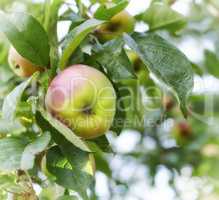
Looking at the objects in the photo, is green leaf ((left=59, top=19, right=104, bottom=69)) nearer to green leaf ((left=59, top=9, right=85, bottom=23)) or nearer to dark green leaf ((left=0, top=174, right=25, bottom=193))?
green leaf ((left=59, top=9, right=85, bottom=23))

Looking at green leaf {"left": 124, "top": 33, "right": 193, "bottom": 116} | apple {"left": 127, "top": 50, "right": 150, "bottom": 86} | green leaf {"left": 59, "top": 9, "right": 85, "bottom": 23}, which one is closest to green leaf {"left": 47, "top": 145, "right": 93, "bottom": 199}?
green leaf {"left": 124, "top": 33, "right": 193, "bottom": 116}

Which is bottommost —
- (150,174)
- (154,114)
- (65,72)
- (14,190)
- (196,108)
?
(150,174)

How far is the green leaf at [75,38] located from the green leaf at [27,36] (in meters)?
0.05

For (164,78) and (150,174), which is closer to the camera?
(164,78)

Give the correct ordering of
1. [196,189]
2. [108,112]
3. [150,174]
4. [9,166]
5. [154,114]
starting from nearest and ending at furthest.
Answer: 1. [9,166]
2. [108,112]
3. [154,114]
4. [196,189]
5. [150,174]

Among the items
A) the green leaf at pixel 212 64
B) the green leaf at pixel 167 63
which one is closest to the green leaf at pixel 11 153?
the green leaf at pixel 167 63

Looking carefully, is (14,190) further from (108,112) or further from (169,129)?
(169,129)

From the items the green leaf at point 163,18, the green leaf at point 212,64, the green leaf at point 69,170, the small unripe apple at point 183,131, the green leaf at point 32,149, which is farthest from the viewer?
the small unripe apple at point 183,131

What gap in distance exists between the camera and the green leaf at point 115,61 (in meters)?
1.14

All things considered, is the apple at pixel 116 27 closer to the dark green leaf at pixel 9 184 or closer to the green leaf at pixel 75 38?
the green leaf at pixel 75 38

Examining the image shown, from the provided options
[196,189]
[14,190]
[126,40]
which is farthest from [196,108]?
[14,190]

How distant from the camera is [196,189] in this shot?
230 cm

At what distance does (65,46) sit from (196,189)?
1367 millimetres

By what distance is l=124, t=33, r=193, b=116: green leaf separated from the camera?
1098mm
